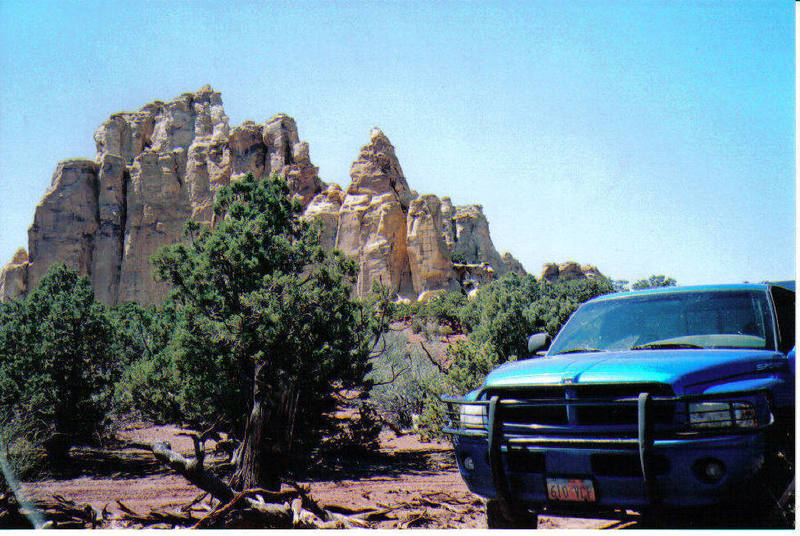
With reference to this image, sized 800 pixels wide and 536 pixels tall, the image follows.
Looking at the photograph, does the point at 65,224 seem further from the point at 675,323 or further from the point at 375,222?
the point at 675,323

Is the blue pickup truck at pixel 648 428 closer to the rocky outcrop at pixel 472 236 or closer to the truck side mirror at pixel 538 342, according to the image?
the truck side mirror at pixel 538 342

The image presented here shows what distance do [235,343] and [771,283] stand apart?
35.3ft

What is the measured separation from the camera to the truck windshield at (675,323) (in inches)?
176

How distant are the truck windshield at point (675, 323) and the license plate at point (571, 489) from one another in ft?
4.46

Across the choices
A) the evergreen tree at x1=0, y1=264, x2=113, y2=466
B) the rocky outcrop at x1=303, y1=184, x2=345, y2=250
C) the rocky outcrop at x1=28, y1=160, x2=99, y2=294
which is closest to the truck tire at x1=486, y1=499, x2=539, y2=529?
the evergreen tree at x1=0, y1=264, x2=113, y2=466

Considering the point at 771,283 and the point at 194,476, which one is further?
the point at 194,476

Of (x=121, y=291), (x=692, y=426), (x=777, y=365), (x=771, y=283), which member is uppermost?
(x=121, y=291)

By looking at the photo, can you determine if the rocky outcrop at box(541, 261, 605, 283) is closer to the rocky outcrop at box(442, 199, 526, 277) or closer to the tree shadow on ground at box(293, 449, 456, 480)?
the rocky outcrop at box(442, 199, 526, 277)

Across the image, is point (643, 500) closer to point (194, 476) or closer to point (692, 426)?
point (692, 426)

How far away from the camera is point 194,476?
607 cm

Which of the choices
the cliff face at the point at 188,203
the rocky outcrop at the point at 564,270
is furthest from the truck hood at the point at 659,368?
the rocky outcrop at the point at 564,270

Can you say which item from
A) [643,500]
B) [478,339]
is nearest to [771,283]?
[643,500]

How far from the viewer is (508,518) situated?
406cm

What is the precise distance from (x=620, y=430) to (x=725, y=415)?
584 mm
